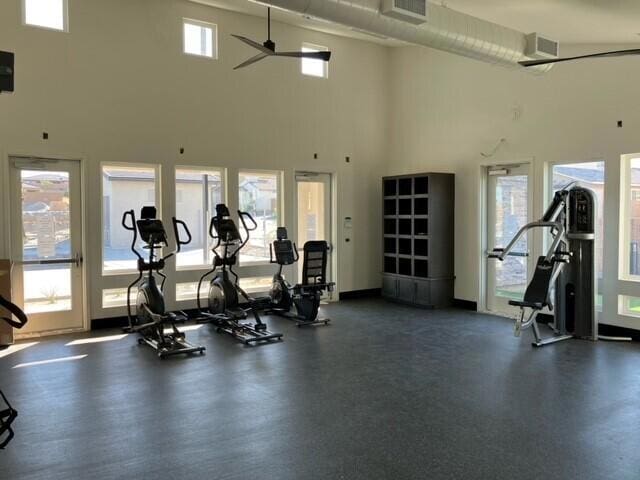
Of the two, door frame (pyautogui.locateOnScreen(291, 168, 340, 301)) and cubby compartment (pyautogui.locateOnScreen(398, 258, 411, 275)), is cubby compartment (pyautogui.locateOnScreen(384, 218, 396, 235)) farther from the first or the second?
door frame (pyautogui.locateOnScreen(291, 168, 340, 301))

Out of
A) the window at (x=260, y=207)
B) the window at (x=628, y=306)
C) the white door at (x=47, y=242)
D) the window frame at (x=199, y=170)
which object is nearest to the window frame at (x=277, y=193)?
the window at (x=260, y=207)

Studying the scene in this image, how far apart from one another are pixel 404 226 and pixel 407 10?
4705 mm

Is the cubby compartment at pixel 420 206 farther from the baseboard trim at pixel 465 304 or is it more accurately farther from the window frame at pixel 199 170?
the window frame at pixel 199 170

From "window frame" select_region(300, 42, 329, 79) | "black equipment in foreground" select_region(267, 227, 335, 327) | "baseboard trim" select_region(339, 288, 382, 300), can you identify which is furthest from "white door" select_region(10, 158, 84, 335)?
"baseboard trim" select_region(339, 288, 382, 300)

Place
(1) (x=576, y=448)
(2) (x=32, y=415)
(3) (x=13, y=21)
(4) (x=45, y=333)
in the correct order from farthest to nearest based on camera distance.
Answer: (4) (x=45, y=333) < (3) (x=13, y=21) < (2) (x=32, y=415) < (1) (x=576, y=448)

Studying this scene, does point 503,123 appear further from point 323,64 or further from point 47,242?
point 47,242

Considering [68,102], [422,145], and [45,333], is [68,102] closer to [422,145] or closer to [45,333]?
[45,333]

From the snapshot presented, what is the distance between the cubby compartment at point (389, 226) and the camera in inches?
361

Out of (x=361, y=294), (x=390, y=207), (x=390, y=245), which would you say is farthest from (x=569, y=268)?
(x=361, y=294)

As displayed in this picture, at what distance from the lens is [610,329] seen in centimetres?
635

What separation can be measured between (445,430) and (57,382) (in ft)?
11.6

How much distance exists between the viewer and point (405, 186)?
9.02 meters

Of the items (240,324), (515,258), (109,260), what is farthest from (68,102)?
(515,258)

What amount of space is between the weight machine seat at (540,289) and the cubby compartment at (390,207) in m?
3.35
